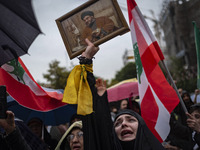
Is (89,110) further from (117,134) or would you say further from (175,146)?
(175,146)

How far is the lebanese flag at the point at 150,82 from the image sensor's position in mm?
2746

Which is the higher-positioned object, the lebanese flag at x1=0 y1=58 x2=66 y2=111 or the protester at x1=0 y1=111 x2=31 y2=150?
the lebanese flag at x1=0 y1=58 x2=66 y2=111

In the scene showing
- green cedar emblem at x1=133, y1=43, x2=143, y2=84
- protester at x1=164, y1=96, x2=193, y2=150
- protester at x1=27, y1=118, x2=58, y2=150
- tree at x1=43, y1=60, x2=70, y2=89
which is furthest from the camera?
tree at x1=43, y1=60, x2=70, y2=89

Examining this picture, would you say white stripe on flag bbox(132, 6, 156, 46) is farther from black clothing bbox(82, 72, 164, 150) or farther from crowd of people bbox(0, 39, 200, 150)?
black clothing bbox(82, 72, 164, 150)

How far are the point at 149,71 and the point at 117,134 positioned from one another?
1017 mm

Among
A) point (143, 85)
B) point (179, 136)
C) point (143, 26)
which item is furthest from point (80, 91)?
point (179, 136)

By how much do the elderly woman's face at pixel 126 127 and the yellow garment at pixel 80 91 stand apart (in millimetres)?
403

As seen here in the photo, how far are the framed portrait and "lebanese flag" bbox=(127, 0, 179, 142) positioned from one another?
80 centimetres

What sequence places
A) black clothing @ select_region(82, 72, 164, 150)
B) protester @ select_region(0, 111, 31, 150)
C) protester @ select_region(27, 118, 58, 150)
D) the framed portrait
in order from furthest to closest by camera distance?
1. protester @ select_region(27, 118, 58, 150)
2. the framed portrait
3. black clothing @ select_region(82, 72, 164, 150)
4. protester @ select_region(0, 111, 31, 150)

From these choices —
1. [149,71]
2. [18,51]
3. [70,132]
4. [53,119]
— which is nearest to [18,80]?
[18,51]

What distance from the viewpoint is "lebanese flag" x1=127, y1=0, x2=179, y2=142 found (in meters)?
2.75

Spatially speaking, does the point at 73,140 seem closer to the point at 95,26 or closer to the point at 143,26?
the point at 95,26

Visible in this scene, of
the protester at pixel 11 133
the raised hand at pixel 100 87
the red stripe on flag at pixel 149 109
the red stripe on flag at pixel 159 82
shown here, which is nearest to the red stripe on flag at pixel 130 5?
the red stripe on flag at pixel 159 82

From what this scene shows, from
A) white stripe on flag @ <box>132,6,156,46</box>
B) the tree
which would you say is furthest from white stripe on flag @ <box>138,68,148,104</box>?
the tree
